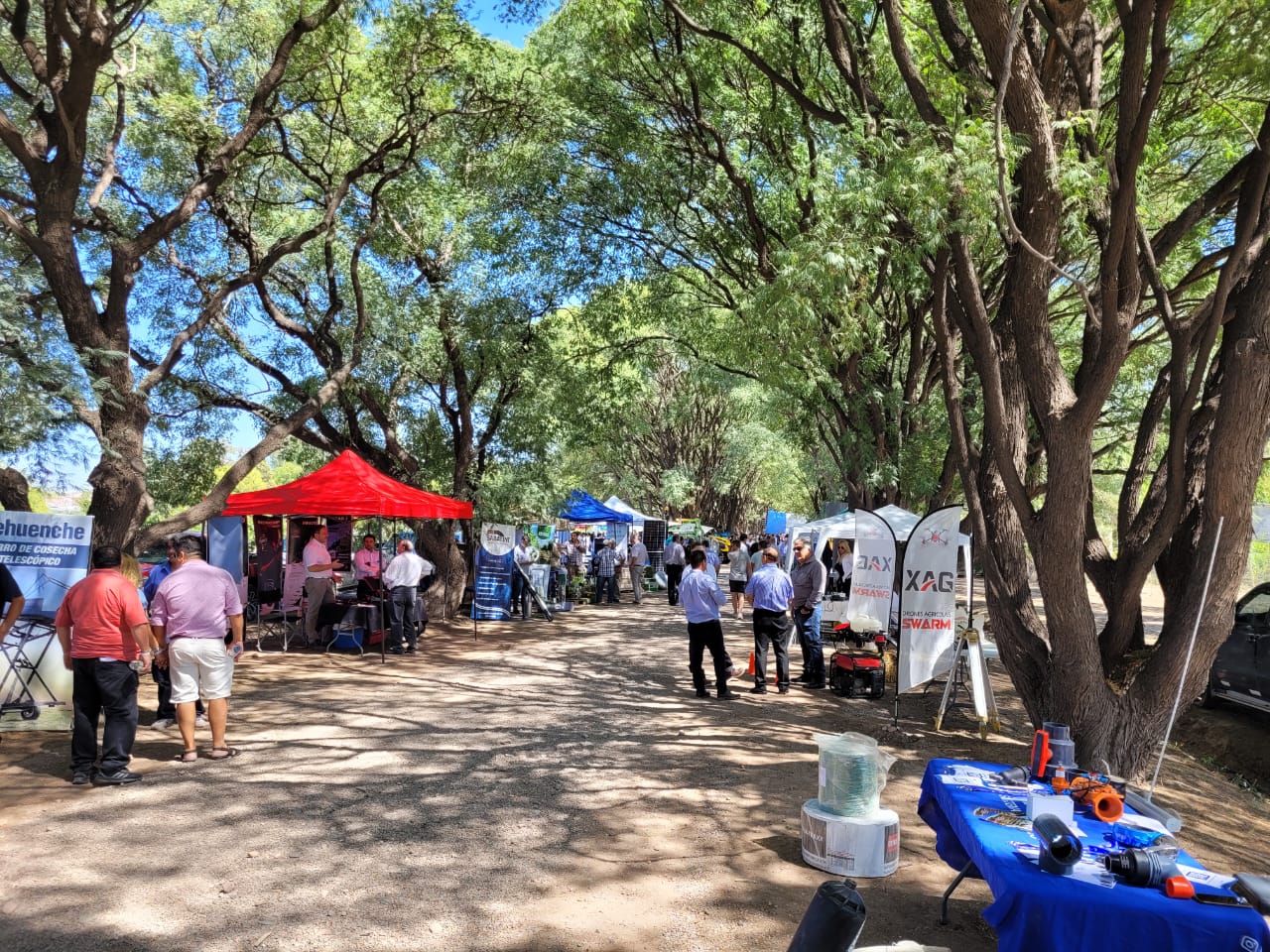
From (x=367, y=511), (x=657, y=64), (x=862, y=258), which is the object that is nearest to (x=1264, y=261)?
(x=862, y=258)

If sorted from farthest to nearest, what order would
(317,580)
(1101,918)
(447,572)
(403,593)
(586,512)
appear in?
(586,512)
(447,572)
(317,580)
(403,593)
(1101,918)

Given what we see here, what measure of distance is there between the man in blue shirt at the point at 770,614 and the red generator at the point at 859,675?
0.73 metres

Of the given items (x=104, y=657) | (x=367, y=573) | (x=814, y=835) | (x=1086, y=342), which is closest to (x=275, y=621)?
(x=367, y=573)

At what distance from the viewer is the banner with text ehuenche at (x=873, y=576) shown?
11.9m

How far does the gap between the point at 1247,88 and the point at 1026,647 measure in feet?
20.4

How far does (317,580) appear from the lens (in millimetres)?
13406

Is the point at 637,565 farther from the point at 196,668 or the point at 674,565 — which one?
the point at 196,668

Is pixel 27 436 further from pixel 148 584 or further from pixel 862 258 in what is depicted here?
pixel 862 258

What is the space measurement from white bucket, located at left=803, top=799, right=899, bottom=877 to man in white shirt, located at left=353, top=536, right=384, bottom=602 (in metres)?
10.1

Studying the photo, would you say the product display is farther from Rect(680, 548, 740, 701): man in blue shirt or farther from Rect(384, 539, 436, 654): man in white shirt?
Rect(384, 539, 436, 654): man in white shirt

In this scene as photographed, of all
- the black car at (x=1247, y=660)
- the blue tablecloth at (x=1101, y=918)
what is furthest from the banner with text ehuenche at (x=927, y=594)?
the blue tablecloth at (x=1101, y=918)

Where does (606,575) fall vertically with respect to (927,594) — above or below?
below

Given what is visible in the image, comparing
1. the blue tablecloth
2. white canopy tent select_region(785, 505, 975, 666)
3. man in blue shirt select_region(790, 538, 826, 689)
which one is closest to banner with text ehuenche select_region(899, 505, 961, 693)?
man in blue shirt select_region(790, 538, 826, 689)

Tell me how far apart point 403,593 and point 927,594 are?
7789 millimetres
